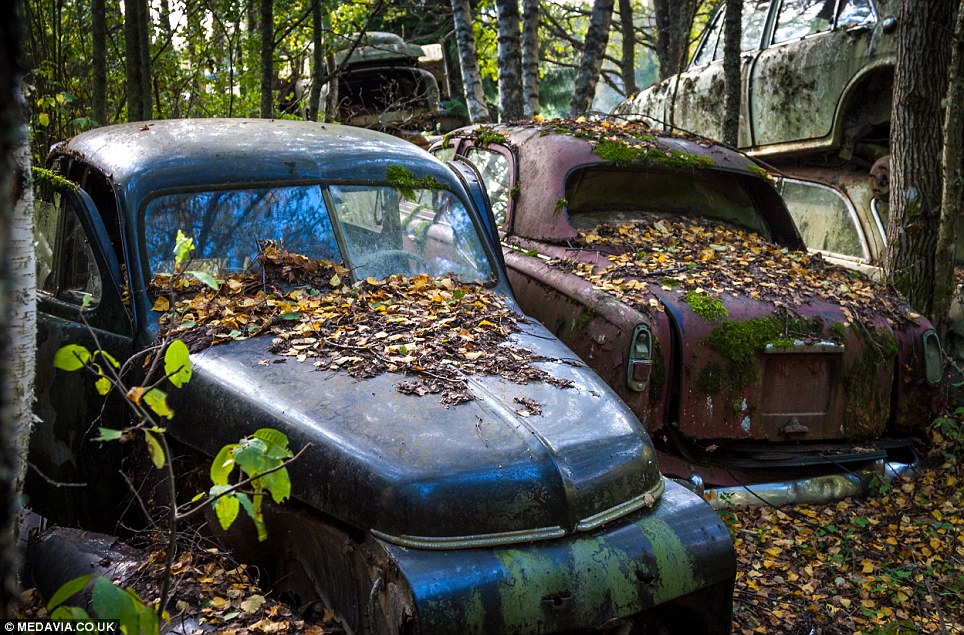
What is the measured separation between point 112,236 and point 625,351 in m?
2.53

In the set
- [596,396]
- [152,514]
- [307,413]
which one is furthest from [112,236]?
[596,396]

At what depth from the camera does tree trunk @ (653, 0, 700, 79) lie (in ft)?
47.8

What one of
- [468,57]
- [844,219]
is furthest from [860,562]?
[468,57]

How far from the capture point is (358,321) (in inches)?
139

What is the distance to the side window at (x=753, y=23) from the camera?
9.66 meters

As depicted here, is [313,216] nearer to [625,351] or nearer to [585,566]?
[625,351]

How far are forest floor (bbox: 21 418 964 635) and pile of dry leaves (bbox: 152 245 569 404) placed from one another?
83 cm

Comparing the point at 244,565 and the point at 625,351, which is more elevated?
the point at 625,351

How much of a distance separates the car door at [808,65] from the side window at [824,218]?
139cm

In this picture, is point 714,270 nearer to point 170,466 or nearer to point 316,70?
point 170,466

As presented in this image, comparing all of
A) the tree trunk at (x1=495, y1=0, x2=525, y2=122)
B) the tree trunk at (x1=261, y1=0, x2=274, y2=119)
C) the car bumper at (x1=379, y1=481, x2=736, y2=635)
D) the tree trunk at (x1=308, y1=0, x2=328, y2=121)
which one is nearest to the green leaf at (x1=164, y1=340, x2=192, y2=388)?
the car bumper at (x1=379, y1=481, x2=736, y2=635)

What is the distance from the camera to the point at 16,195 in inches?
78.1

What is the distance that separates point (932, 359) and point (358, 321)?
11.7 feet

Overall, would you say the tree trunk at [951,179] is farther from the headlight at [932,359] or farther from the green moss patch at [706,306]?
the green moss patch at [706,306]
